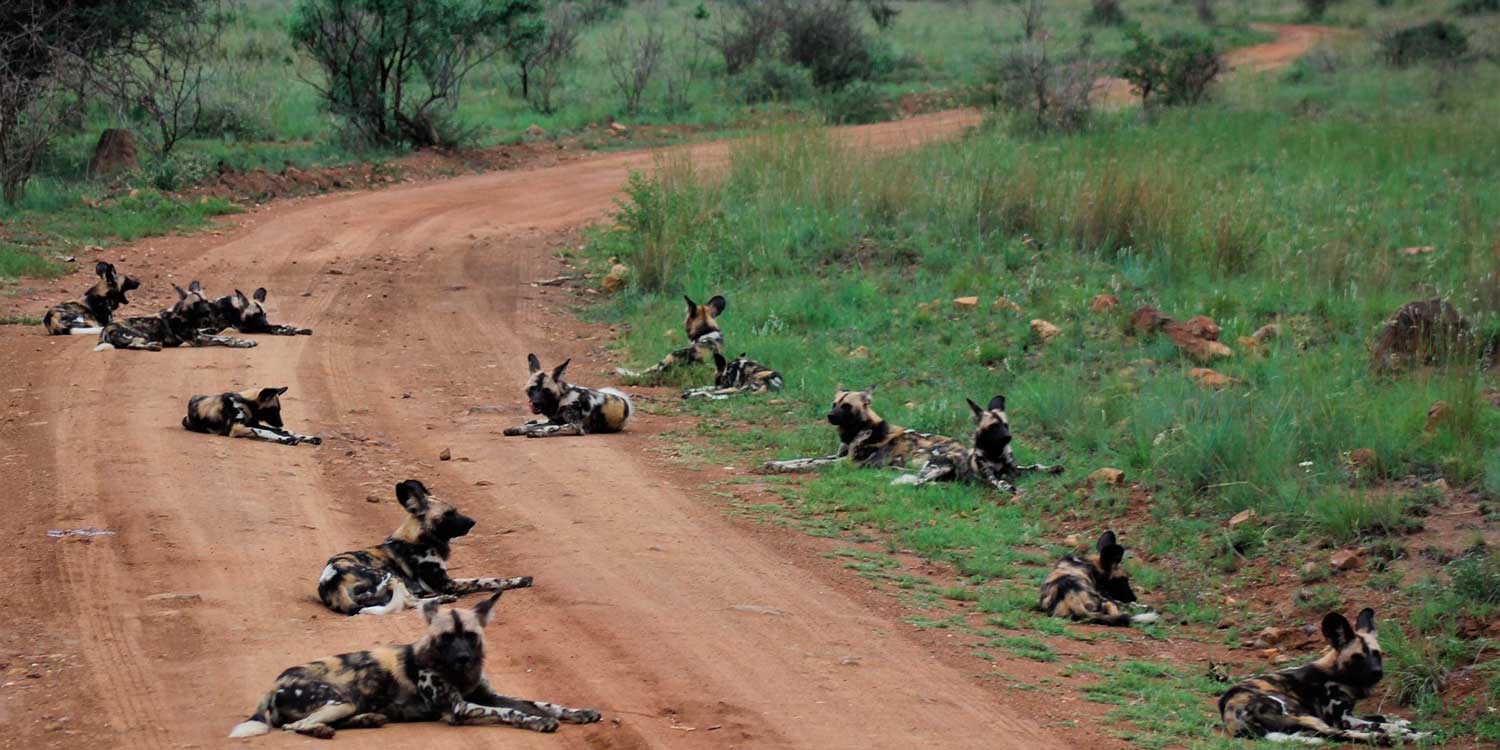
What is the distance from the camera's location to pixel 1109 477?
8938mm

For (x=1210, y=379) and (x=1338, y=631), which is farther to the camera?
(x=1210, y=379)

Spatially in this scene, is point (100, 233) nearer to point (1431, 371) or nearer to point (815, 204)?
point (815, 204)

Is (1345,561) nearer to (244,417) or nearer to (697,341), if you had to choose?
(697,341)

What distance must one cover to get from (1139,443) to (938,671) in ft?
11.1

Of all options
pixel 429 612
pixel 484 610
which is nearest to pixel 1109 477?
pixel 484 610

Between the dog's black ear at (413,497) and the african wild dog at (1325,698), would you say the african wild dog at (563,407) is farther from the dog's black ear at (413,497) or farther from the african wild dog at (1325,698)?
the african wild dog at (1325,698)

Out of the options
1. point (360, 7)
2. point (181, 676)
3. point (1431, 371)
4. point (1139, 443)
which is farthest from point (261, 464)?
point (360, 7)

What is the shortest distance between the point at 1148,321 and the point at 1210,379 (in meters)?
1.31

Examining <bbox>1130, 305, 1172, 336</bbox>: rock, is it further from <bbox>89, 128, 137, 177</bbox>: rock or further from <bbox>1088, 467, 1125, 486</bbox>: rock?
<bbox>89, 128, 137, 177</bbox>: rock

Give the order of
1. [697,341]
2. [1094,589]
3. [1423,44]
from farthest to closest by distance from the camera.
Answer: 1. [1423,44]
2. [697,341]
3. [1094,589]

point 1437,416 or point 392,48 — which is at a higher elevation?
point 392,48

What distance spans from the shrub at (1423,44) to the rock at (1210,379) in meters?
21.8

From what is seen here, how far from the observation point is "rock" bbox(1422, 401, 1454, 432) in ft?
28.5

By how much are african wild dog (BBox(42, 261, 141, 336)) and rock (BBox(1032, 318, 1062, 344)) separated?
7686mm
